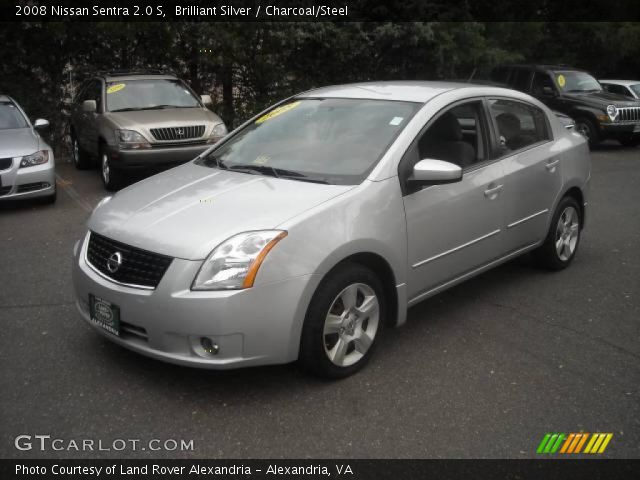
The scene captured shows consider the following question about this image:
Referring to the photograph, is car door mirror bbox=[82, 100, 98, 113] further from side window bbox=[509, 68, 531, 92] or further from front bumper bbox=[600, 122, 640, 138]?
front bumper bbox=[600, 122, 640, 138]

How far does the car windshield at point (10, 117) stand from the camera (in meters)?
9.45

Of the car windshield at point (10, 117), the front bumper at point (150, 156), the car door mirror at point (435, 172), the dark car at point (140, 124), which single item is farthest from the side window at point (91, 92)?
the car door mirror at point (435, 172)

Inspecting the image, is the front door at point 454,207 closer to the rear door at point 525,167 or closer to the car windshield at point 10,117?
the rear door at point 525,167

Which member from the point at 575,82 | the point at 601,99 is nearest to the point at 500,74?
the point at 575,82

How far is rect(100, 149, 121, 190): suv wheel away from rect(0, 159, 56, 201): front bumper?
1.07 metres

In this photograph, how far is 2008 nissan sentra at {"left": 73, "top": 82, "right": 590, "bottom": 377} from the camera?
138 inches

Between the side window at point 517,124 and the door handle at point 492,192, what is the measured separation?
39 cm

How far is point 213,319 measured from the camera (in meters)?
3.43

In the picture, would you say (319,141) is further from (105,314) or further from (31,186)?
(31,186)

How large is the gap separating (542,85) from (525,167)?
11273 millimetres

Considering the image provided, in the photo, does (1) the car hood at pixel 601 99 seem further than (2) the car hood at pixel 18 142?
Yes

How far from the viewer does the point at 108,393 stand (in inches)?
148

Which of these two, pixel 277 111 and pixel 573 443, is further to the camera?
pixel 277 111
